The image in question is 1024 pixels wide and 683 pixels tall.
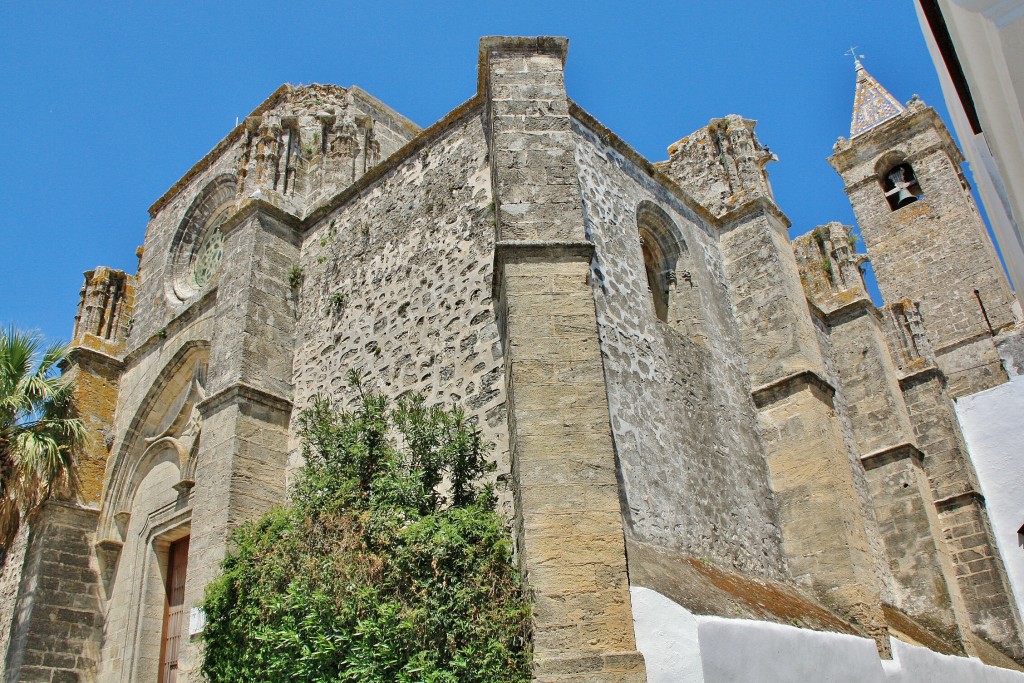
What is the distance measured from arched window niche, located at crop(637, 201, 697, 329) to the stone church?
46 mm

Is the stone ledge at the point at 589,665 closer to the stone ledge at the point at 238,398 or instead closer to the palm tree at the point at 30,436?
the stone ledge at the point at 238,398

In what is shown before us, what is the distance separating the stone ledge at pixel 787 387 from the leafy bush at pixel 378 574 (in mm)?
4416

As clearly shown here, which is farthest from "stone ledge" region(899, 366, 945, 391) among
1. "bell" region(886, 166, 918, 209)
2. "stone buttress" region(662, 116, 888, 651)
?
"bell" region(886, 166, 918, 209)

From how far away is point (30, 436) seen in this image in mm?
11930

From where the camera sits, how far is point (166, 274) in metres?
15.0

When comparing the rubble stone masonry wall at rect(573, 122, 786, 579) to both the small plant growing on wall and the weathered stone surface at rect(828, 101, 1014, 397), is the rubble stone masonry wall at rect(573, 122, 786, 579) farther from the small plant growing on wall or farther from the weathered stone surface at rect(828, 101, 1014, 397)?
the weathered stone surface at rect(828, 101, 1014, 397)

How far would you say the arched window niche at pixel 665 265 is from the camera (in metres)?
10.9

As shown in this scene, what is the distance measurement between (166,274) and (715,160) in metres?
9.48

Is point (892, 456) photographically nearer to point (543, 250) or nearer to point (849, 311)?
point (849, 311)

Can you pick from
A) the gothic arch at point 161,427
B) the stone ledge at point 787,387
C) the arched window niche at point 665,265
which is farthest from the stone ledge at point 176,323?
the stone ledge at point 787,387

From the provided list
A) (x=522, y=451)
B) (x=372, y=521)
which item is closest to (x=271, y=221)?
(x=372, y=521)

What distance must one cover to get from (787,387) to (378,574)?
5.95m

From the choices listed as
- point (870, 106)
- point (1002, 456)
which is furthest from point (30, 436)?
point (870, 106)

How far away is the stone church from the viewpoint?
679 cm
